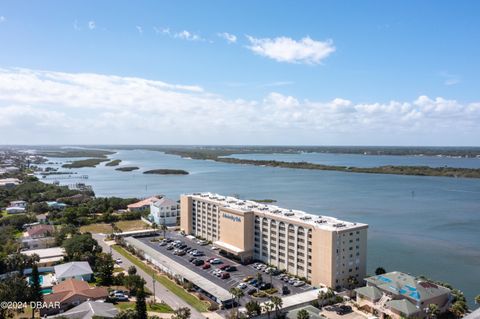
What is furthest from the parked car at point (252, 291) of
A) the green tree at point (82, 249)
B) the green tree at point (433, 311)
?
the green tree at point (82, 249)

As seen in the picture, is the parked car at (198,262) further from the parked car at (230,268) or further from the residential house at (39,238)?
the residential house at (39,238)

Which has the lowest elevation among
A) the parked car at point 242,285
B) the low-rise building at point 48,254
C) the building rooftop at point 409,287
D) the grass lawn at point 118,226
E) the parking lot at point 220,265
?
the grass lawn at point 118,226

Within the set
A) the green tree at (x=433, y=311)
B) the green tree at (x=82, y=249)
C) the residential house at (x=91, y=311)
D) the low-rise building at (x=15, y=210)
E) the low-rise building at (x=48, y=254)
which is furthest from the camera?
the low-rise building at (x=15, y=210)

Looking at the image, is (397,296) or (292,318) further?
(397,296)

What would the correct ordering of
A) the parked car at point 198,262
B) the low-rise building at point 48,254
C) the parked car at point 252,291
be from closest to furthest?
the parked car at point 252,291, the low-rise building at point 48,254, the parked car at point 198,262

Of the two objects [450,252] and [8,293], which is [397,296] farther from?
[8,293]

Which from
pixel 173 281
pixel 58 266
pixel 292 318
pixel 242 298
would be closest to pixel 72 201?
pixel 58 266

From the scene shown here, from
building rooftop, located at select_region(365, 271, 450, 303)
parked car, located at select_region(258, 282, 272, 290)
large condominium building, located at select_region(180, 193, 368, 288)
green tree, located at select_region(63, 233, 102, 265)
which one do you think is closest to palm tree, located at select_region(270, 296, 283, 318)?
parked car, located at select_region(258, 282, 272, 290)
